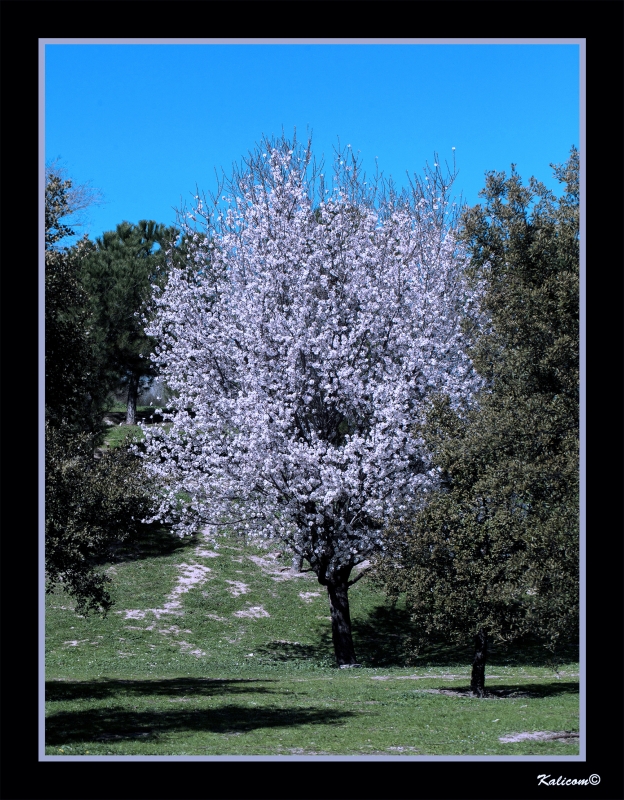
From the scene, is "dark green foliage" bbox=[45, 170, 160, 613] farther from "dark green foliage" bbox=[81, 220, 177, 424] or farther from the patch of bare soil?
"dark green foliage" bbox=[81, 220, 177, 424]

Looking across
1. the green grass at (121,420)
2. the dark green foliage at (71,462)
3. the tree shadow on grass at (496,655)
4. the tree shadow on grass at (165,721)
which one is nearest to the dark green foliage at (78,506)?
the dark green foliage at (71,462)

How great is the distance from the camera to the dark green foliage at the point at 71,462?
49.0ft

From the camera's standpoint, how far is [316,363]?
850 inches

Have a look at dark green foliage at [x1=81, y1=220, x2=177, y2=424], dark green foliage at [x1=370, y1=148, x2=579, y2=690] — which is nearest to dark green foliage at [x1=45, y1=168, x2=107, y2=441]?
dark green foliage at [x1=370, y1=148, x2=579, y2=690]

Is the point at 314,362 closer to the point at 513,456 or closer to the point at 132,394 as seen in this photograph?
the point at 513,456

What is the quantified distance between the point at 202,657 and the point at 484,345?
15.4 metres

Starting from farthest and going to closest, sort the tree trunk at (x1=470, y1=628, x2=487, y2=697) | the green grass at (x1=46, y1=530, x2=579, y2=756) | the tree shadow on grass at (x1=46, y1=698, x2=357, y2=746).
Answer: the tree trunk at (x1=470, y1=628, x2=487, y2=697) → the tree shadow on grass at (x1=46, y1=698, x2=357, y2=746) → the green grass at (x1=46, y1=530, x2=579, y2=756)

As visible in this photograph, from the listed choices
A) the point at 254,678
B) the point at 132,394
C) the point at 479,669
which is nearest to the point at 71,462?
the point at 254,678

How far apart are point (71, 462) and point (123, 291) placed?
21198 mm

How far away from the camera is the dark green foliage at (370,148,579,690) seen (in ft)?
41.3

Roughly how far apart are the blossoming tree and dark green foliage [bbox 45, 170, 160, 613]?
4.94m

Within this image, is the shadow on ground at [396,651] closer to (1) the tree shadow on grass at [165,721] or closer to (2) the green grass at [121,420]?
(1) the tree shadow on grass at [165,721]
